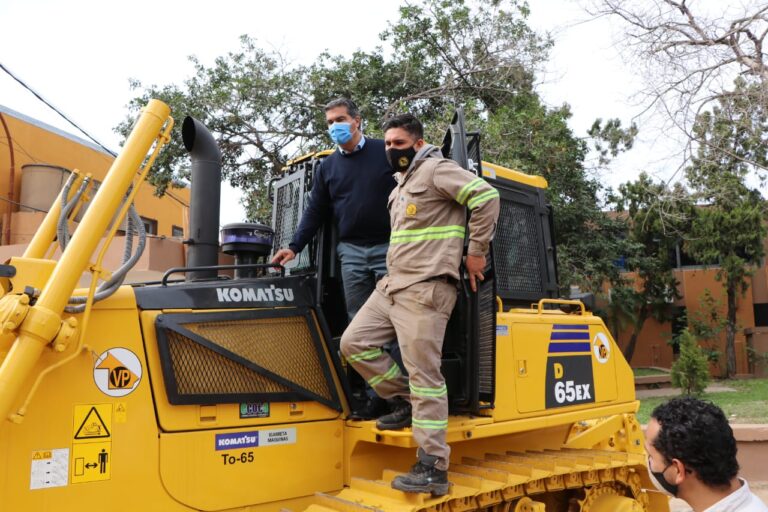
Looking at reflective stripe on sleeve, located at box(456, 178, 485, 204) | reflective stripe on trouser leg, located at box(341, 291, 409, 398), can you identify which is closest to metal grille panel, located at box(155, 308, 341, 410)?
reflective stripe on trouser leg, located at box(341, 291, 409, 398)

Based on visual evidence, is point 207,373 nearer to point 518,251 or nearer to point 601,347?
point 518,251

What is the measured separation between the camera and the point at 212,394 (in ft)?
10.9

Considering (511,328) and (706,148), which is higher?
(706,148)

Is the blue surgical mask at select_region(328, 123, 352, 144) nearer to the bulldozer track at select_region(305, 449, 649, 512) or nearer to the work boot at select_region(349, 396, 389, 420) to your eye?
the work boot at select_region(349, 396, 389, 420)

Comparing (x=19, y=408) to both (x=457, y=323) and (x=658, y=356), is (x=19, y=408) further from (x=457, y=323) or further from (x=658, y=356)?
(x=658, y=356)

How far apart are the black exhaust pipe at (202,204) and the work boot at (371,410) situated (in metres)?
1.15

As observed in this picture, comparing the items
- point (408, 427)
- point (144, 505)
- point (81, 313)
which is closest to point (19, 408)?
point (81, 313)

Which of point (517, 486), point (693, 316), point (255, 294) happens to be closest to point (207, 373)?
point (255, 294)

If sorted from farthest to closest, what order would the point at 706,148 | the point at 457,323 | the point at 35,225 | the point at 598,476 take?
the point at 35,225
the point at 706,148
the point at 598,476
the point at 457,323

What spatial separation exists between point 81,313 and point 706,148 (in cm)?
908

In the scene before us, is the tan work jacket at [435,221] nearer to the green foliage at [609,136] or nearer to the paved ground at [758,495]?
the paved ground at [758,495]

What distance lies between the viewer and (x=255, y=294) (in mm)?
3631

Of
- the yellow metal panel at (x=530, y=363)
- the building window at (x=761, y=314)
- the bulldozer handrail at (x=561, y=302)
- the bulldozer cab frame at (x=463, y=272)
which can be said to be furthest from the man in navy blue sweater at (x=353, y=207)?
the building window at (x=761, y=314)

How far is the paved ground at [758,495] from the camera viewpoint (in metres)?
6.73
